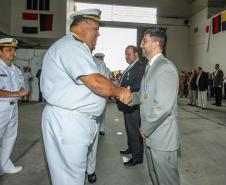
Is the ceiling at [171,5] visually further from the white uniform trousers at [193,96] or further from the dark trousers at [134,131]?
the dark trousers at [134,131]

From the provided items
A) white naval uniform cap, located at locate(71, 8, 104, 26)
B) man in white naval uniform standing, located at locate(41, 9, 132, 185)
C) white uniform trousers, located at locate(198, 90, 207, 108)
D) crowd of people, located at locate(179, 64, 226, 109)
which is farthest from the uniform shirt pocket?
A: white uniform trousers, located at locate(198, 90, 207, 108)

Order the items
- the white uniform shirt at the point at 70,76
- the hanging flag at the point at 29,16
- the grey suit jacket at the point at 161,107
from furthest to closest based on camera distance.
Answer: the hanging flag at the point at 29,16
the grey suit jacket at the point at 161,107
the white uniform shirt at the point at 70,76

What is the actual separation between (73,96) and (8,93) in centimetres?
142

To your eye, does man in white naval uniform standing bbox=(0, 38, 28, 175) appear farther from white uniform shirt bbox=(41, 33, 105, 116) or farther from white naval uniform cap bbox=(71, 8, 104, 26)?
white naval uniform cap bbox=(71, 8, 104, 26)

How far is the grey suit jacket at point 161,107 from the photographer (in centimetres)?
202

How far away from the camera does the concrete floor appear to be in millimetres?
3412

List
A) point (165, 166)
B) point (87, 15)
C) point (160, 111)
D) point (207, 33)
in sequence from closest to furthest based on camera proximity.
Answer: point (87, 15), point (160, 111), point (165, 166), point (207, 33)

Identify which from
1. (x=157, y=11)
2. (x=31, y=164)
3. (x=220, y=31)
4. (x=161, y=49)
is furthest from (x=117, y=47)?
(x=161, y=49)

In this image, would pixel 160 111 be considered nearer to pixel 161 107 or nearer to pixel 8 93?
pixel 161 107

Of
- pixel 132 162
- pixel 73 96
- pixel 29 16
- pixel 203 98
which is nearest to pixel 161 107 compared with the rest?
pixel 73 96

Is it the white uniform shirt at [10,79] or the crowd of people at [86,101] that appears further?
the white uniform shirt at [10,79]

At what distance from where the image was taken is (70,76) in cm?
174

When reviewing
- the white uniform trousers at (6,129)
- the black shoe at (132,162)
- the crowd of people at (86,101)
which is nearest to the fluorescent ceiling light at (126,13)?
the black shoe at (132,162)

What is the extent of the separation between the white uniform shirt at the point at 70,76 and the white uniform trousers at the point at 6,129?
54.3 inches
